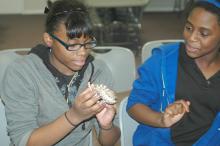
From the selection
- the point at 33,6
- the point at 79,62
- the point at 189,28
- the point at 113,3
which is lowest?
the point at 33,6

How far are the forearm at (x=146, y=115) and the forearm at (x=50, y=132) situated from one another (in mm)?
379

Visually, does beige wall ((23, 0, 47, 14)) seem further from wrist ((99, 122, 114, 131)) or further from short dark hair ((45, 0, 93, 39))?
wrist ((99, 122, 114, 131))

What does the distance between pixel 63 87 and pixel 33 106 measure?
173 mm

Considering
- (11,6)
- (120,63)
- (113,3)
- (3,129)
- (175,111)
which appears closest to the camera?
(175,111)

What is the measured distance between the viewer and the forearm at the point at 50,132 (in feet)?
4.54

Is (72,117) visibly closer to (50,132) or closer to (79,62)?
(50,132)

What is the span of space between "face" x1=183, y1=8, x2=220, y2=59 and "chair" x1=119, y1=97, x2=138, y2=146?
16.1 inches

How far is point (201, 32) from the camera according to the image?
1556 millimetres

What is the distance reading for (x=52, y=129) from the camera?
139 cm

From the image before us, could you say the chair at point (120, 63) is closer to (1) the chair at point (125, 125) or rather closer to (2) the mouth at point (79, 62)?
(1) the chair at point (125, 125)

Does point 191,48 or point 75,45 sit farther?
point 191,48

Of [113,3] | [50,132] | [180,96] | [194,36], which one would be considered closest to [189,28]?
[194,36]

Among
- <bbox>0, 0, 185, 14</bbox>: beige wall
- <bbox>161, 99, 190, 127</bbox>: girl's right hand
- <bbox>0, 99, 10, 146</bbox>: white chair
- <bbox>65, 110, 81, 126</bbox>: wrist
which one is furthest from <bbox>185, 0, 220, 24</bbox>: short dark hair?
<bbox>0, 0, 185, 14</bbox>: beige wall

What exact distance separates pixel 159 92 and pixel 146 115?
141mm
